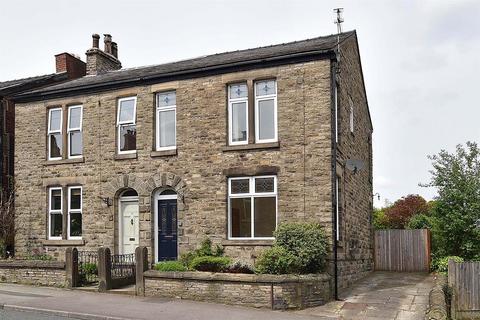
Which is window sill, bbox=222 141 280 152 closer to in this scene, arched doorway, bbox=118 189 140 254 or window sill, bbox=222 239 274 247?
window sill, bbox=222 239 274 247

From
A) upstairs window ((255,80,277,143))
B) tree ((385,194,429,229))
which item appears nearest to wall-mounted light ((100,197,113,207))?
upstairs window ((255,80,277,143))

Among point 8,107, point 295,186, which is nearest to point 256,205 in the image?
point 295,186

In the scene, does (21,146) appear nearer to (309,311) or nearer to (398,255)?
(309,311)

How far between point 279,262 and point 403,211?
20.6m

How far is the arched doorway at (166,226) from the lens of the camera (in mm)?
17109

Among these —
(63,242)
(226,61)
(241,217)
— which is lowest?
(63,242)

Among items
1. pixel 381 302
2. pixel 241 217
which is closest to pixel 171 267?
pixel 241 217

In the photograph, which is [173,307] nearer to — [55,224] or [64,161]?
[55,224]

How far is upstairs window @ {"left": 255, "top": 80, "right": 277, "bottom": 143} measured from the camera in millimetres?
16016

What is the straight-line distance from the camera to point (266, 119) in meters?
16.1

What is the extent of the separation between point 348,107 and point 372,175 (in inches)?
282

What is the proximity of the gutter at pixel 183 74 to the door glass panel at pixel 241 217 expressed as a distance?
3977mm

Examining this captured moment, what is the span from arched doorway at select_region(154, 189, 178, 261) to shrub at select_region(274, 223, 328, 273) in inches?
159

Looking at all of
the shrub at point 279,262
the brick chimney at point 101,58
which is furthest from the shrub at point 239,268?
the brick chimney at point 101,58
